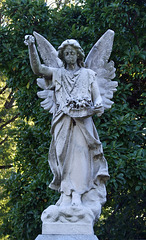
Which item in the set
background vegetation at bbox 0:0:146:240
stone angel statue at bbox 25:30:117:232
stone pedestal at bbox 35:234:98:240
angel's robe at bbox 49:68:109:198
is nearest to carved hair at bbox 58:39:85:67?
stone angel statue at bbox 25:30:117:232

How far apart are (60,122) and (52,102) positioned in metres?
0.44

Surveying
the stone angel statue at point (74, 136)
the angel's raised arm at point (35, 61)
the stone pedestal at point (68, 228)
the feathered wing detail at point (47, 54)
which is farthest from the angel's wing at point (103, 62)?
the stone pedestal at point (68, 228)

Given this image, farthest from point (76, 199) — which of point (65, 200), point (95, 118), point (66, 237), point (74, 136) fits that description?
point (95, 118)

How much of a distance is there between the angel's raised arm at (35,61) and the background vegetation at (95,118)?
2.88m

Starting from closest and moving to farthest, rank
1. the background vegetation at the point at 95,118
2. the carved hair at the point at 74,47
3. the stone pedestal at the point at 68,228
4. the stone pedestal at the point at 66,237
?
the stone pedestal at the point at 66,237
the stone pedestal at the point at 68,228
the carved hair at the point at 74,47
the background vegetation at the point at 95,118

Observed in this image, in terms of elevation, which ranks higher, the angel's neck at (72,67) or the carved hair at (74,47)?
the carved hair at (74,47)

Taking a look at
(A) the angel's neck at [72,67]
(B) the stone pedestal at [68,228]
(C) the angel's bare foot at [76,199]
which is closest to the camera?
(B) the stone pedestal at [68,228]

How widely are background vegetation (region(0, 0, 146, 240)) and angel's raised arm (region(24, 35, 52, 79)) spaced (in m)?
2.88

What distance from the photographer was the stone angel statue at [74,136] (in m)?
5.59

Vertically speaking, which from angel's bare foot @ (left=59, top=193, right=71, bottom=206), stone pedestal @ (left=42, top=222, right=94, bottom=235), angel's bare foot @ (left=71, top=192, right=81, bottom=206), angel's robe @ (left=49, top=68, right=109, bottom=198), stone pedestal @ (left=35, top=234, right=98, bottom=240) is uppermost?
angel's robe @ (left=49, top=68, right=109, bottom=198)

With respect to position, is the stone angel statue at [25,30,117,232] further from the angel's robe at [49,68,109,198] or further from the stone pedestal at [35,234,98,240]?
the stone pedestal at [35,234,98,240]

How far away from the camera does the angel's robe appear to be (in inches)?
224

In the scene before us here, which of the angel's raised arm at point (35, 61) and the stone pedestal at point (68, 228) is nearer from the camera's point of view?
the stone pedestal at point (68, 228)

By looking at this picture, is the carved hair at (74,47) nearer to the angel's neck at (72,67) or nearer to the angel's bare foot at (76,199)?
the angel's neck at (72,67)
